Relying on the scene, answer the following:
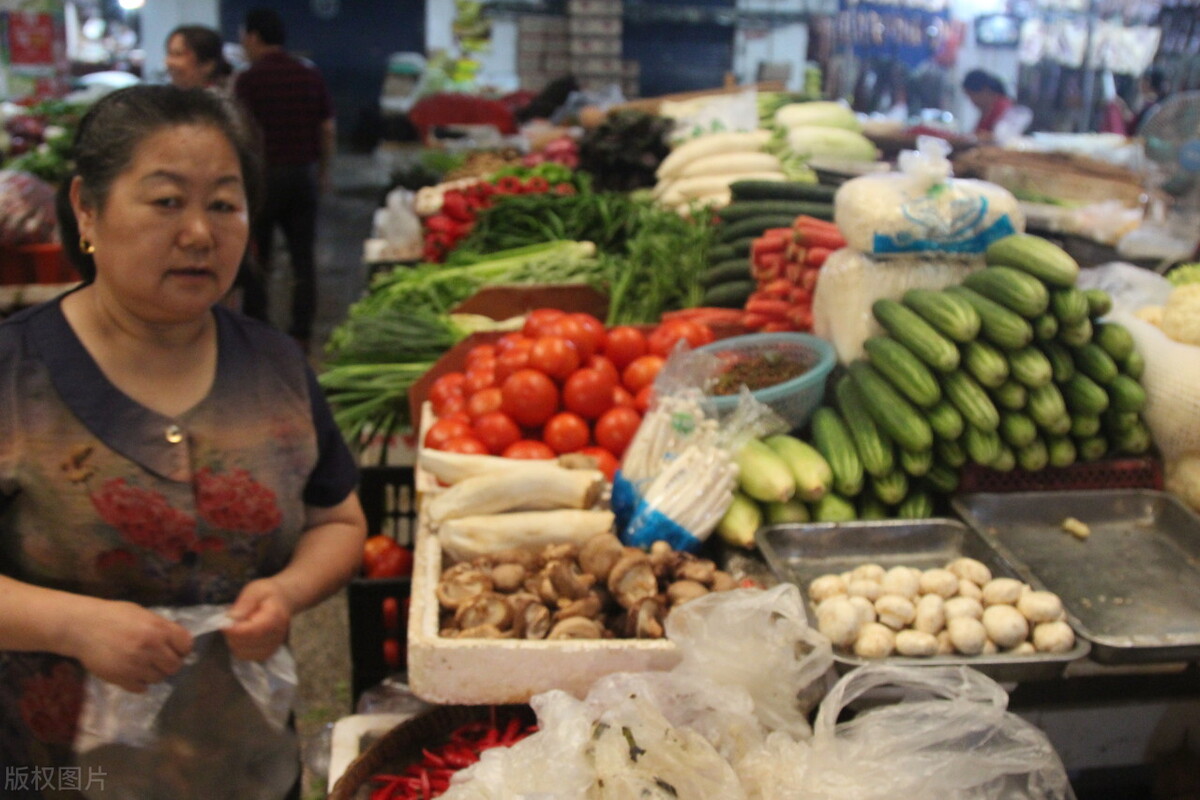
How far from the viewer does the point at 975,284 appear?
8.33ft

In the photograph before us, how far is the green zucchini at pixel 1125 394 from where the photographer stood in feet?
8.06

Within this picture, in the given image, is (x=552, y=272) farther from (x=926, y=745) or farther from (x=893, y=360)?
(x=926, y=745)

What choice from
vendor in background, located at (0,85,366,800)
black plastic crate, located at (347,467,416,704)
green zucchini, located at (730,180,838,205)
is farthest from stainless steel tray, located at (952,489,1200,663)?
green zucchini, located at (730,180,838,205)

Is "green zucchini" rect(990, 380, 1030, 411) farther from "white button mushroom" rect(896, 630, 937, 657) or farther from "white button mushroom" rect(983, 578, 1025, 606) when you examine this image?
"white button mushroom" rect(896, 630, 937, 657)

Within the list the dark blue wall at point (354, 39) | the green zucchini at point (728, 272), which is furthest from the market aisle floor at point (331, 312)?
the green zucchini at point (728, 272)

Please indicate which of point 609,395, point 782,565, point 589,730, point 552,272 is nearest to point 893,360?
point 782,565

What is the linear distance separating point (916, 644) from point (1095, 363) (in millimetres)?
1027

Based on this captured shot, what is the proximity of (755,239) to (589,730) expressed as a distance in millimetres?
2617

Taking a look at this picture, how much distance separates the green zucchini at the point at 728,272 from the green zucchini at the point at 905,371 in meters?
1.32

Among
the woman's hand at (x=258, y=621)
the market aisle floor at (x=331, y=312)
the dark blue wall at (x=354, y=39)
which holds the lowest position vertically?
the market aisle floor at (x=331, y=312)

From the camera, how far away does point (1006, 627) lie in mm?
1899

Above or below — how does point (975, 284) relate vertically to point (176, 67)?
below

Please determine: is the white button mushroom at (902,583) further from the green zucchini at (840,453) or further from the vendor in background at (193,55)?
the vendor in background at (193,55)

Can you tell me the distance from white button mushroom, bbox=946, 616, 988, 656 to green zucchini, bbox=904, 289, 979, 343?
2.53 ft
